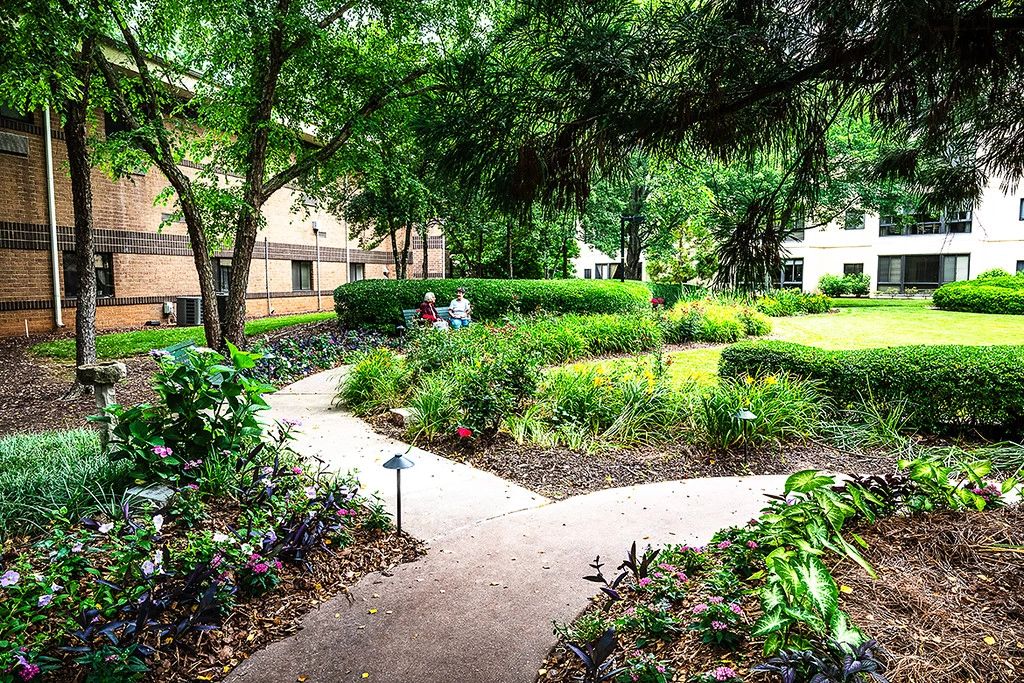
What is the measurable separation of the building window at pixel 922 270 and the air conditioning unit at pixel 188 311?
33675 mm

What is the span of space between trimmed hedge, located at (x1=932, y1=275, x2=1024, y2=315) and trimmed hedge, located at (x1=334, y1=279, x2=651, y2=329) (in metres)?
12.7

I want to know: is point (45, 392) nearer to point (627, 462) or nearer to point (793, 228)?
point (627, 462)

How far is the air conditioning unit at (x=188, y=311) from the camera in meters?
15.5

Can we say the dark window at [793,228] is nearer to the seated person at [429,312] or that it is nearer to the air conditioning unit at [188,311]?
the seated person at [429,312]

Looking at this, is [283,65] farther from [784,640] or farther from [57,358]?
[784,640]

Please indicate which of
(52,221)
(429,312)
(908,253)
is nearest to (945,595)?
(429,312)

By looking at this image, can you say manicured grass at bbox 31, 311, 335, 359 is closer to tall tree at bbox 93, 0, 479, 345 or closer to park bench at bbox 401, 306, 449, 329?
tall tree at bbox 93, 0, 479, 345

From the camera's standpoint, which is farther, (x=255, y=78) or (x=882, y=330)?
(x=882, y=330)

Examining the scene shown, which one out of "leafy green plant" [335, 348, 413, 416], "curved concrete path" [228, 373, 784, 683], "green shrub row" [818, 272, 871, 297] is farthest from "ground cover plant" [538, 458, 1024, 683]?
"green shrub row" [818, 272, 871, 297]

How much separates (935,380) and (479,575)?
5061 millimetres

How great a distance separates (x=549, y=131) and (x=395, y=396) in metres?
5.50

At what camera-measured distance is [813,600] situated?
204cm

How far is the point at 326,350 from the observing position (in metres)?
11.5

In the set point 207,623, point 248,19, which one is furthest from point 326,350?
point 207,623
